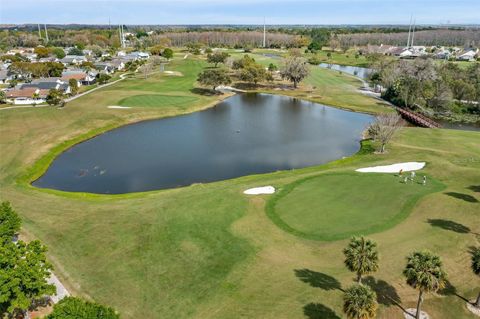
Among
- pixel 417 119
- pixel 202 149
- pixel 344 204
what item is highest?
pixel 417 119

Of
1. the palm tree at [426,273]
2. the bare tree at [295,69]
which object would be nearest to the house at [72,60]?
the bare tree at [295,69]

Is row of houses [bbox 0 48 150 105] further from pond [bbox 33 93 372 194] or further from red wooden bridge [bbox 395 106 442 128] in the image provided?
red wooden bridge [bbox 395 106 442 128]

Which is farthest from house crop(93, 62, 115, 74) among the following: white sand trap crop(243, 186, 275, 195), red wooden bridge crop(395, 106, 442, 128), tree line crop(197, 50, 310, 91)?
white sand trap crop(243, 186, 275, 195)

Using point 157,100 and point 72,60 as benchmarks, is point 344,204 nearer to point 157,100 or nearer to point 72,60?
point 157,100

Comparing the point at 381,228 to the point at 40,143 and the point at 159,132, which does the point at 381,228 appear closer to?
the point at 159,132

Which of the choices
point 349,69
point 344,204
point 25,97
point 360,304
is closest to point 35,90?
point 25,97

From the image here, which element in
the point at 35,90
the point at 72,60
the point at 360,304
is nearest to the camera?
the point at 360,304
